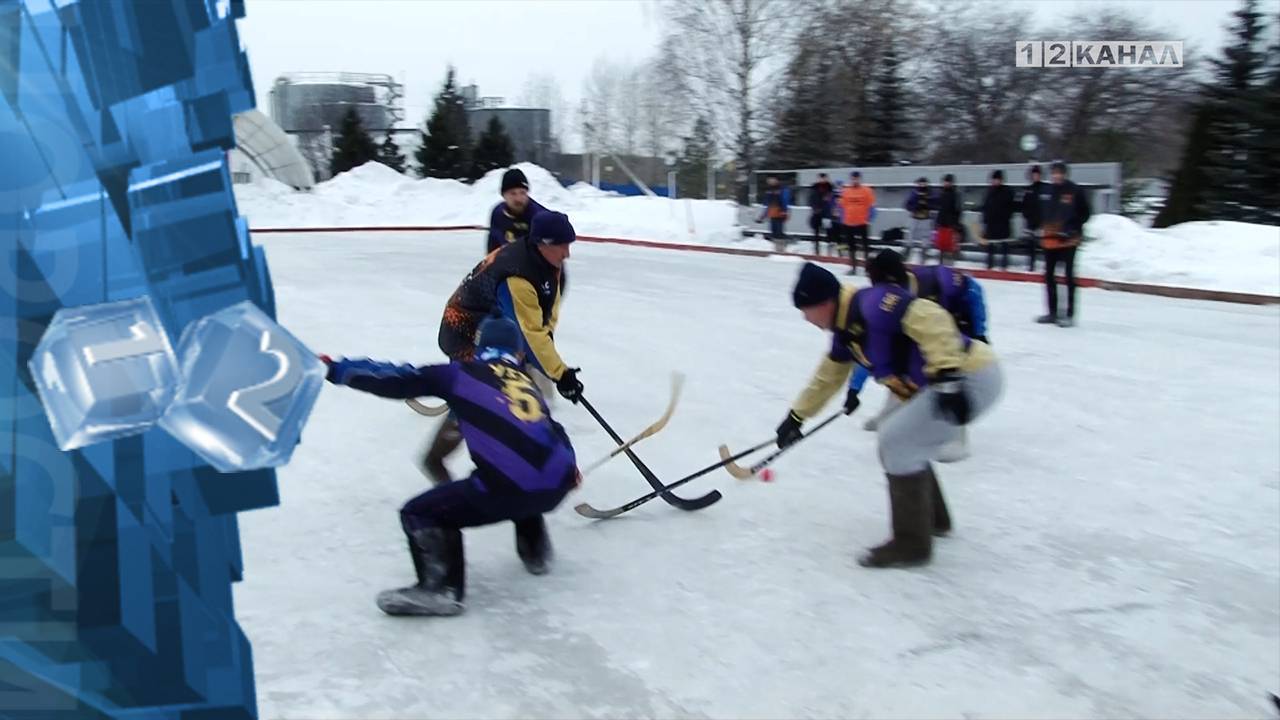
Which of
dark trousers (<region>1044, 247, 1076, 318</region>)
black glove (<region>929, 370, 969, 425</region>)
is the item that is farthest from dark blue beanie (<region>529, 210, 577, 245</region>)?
dark trousers (<region>1044, 247, 1076, 318</region>)

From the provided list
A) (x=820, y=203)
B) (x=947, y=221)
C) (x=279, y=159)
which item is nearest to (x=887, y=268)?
(x=947, y=221)

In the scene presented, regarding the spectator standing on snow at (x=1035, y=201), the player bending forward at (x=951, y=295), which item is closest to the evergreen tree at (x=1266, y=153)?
the spectator standing on snow at (x=1035, y=201)

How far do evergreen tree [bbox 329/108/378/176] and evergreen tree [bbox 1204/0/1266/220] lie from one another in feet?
97.6

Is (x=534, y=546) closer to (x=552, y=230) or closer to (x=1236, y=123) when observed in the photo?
(x=552, y=230)

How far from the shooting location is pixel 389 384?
293 cm

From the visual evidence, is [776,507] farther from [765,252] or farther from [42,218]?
[765,252]

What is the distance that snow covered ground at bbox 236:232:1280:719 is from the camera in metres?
2.98

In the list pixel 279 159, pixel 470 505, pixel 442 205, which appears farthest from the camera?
pixel 279 159

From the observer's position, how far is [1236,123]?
1894 cm

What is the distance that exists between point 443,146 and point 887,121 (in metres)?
18.0

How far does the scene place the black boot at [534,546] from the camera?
151 inches

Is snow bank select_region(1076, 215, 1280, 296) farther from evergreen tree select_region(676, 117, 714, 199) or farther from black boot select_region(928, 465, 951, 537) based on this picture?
evergreen tree select_region(676, 117, 714, 199)

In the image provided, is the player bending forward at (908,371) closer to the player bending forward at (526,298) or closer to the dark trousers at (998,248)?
the player bending forward at (526,298)

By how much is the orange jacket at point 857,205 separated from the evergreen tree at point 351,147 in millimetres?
29328
